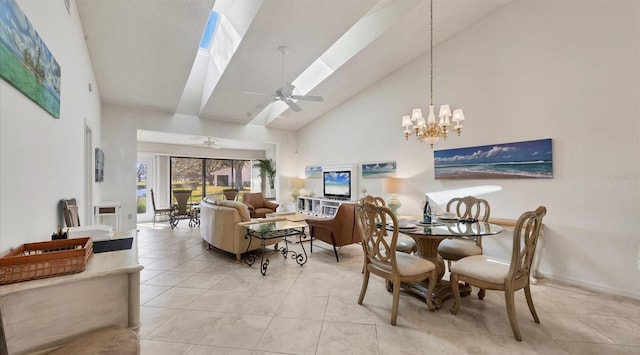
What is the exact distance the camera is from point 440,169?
4480mm

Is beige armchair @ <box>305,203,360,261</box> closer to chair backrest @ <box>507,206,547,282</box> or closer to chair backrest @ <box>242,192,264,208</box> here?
chair backrest @ <box>507,206,547,282</box>

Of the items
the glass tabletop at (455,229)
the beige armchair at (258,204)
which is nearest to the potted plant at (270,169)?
the beige armchair at (258,204)

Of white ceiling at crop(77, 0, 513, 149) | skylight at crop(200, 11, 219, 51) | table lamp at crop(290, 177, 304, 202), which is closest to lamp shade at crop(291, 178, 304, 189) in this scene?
table lamp at crop(290, 177, 304, 202)

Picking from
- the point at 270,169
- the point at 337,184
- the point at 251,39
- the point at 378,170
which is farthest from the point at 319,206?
the point at 251,39

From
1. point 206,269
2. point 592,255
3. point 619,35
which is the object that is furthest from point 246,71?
point 592,255

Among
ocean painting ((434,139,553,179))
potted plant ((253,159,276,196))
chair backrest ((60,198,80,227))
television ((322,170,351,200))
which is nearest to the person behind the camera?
chair backrest ((60,198,80,227))

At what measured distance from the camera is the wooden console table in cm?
111

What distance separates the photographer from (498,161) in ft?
12.5

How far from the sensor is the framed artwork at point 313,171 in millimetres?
7340

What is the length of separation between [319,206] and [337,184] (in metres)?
0.86

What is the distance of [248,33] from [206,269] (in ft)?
10.9

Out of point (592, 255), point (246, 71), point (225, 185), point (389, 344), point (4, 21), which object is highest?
point (246, 71)

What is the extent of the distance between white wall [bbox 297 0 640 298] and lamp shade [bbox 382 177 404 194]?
64 cm

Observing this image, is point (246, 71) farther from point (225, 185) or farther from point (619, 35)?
point (225, 185)
